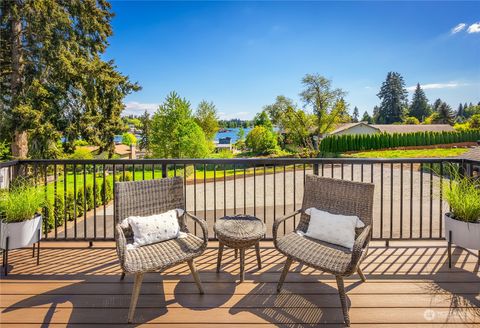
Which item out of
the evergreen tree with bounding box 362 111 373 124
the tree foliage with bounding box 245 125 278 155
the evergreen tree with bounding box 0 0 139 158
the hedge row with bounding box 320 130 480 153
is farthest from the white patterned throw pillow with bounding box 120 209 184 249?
the evergreen tree with bounding box 362 111 373 124

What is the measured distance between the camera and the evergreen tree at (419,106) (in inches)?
1960

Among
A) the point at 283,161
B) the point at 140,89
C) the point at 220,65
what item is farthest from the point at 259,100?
the point at 283,161

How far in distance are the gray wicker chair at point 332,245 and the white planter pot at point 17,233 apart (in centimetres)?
228

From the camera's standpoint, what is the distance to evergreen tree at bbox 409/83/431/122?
49781 mm

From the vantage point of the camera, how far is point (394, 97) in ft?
160

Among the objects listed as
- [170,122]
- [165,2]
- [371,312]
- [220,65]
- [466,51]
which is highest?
[466,51]

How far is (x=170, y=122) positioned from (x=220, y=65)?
6412mm

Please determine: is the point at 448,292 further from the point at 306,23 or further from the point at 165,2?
the point at 165,2

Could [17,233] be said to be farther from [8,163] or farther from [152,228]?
[152,228]

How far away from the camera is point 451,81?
18281 mm

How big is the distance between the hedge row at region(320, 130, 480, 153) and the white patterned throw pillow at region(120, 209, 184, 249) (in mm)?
25756

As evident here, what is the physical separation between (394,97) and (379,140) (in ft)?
96.6

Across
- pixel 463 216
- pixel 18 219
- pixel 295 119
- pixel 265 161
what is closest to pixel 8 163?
pixel 18 219

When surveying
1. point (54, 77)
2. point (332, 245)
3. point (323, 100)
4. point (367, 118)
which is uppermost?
point (367, 118)
